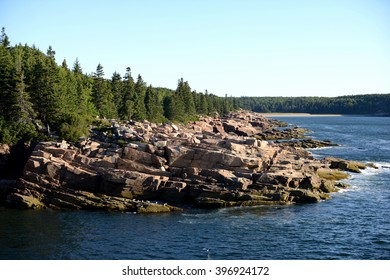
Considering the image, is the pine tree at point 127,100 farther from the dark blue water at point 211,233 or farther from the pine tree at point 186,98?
the dark blue water at point 211,233

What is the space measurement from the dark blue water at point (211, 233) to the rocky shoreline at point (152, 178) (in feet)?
7.55

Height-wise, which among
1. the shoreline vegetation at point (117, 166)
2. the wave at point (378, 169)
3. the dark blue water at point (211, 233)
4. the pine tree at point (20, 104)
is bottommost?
the dark blue water at point (211, 233)

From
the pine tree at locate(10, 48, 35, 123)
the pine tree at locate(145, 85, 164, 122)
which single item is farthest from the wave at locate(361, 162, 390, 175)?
the pine tree at locate(10, 48, 35, 123)

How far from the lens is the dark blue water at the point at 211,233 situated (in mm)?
39219

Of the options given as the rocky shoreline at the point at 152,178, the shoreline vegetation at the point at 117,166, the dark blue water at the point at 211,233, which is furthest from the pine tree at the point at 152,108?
the dark blue water at the point at 211,233

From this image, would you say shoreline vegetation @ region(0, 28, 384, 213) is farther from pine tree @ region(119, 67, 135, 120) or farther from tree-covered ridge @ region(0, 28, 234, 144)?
pine tree @ region(119, 67, 135, 120)

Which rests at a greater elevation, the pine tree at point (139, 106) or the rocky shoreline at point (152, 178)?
the pine tree at point (139, 106)

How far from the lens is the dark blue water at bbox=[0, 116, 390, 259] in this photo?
1544 inches

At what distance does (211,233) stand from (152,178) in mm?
14661

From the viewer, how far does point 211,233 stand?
4453 cm

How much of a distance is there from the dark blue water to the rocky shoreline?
2303mm

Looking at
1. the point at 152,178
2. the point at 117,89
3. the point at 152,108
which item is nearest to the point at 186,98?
the point at 152,108

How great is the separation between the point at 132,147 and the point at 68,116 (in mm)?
16135

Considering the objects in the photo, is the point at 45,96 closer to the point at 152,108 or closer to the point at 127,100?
the point at 127,100
